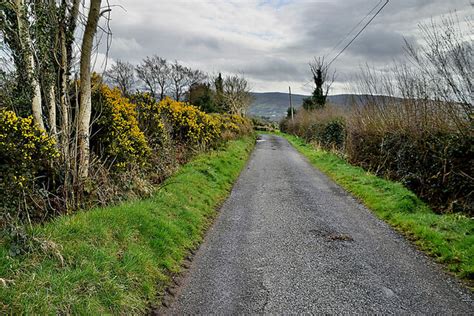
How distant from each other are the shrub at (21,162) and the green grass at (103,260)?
0.59 m

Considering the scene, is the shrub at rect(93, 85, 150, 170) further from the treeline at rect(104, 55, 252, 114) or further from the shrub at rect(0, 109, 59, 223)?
the treeline at rect(104, 55, 252, 114)

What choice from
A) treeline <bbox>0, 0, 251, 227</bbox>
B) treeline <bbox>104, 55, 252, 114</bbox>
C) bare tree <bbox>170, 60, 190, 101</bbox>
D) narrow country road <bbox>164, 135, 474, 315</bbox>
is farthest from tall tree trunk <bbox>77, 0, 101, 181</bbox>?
bare tree <bbox>170, 60, 190, 101</bbox>

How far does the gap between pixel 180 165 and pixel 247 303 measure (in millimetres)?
8585

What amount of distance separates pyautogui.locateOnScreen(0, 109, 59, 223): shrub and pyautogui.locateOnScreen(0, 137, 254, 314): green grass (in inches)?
23.2

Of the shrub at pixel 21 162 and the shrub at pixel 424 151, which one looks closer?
the shrub at pixel 21 162

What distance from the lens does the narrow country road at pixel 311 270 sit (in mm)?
4121

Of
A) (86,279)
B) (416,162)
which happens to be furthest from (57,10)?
(416,162)

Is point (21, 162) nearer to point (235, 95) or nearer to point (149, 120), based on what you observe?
point (149, 120)

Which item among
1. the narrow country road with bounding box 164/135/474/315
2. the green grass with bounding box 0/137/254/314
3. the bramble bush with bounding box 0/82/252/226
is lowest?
the narrow country road with bounding box 164/135/474/315

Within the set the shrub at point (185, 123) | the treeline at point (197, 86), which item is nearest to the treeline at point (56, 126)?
the shrub at point (185, 123)

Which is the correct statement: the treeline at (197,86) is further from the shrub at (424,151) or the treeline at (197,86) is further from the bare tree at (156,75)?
the shrub at (424,151)

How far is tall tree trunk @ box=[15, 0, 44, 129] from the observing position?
551 cm

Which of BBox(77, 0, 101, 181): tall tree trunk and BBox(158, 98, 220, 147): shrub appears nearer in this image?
BBox(77, 0, 101, 181): tall tree trunk

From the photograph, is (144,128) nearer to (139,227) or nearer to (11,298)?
(139,227)
